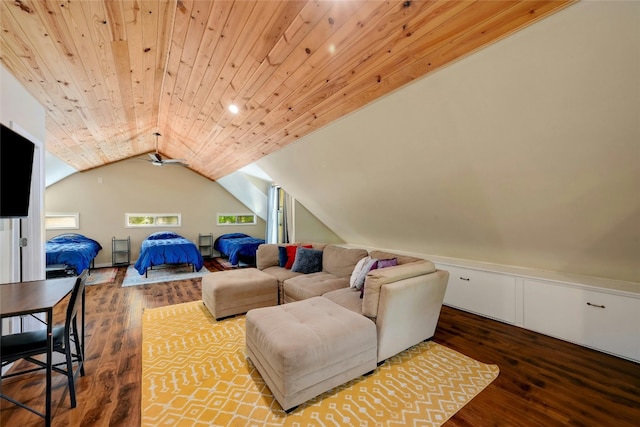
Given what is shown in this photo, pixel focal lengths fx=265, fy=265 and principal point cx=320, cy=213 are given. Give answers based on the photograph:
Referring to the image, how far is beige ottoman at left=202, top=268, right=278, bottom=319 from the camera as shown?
3098 millimetres

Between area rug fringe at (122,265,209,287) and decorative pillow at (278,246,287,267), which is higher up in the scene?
decorative pillow at (278,246,287,267)

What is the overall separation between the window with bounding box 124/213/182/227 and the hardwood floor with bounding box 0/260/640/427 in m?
4.54

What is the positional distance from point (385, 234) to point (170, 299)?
343 centimetres

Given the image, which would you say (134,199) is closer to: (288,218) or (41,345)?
(288,218)

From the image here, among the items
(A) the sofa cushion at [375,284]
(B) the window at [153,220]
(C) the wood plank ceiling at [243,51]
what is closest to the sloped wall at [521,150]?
(C) the wood plank ceiling at [243,51]

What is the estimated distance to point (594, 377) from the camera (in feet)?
6.81

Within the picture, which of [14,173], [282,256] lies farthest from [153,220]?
[14,173]

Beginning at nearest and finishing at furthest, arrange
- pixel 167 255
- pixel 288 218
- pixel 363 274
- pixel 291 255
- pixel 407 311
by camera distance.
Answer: pixel 407 311
pixel 363 274
pixel 291 255
pixel 167 255
pixel 288 218

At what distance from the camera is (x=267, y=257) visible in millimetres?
4059

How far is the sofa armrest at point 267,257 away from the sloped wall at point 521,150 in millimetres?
1427

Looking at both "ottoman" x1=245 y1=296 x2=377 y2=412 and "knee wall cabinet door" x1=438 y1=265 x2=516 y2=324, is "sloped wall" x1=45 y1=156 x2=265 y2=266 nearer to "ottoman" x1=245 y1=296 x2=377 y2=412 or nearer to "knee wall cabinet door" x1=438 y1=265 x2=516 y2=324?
"ottoman" x1=245 y1=296 x2=377 y2=412

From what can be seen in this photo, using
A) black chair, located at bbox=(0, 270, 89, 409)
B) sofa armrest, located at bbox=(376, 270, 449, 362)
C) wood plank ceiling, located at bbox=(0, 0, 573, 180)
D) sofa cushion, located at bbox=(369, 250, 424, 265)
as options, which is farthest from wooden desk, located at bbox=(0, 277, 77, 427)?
sofa cushion, located at bbox=(369, 250, 424, 265)

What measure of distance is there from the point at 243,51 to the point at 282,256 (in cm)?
278

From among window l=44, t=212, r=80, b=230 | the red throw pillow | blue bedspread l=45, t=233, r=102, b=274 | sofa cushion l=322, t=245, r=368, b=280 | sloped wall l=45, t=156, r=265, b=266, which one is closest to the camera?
sofa cushion l=322, t=245, r=368, b=280
